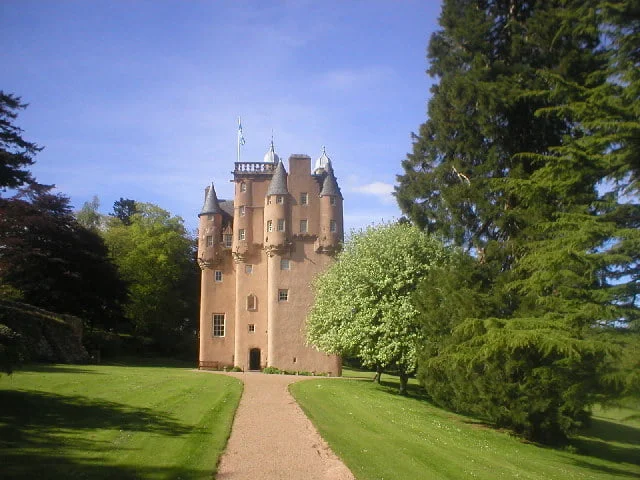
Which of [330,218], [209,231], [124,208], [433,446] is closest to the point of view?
[433,446]

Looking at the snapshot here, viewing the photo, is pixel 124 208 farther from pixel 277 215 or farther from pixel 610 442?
pixel 610 442

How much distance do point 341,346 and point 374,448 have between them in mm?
16484

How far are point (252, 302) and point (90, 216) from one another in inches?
1130

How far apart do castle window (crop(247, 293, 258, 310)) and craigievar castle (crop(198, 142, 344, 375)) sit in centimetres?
7

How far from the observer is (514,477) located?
11.4m

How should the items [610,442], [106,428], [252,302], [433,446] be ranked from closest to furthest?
[106,428] < [433,446] < [610,442] < [252,302]

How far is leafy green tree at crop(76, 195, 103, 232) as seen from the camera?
2377 inches

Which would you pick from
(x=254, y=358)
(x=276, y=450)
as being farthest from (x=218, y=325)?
(x=276, y=450)

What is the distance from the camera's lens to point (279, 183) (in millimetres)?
40469

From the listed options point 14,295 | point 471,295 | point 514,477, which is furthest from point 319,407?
point 14,295

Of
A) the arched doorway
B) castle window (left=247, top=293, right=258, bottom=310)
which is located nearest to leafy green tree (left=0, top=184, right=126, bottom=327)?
castle window (left=247, top=293, right=258, bottom=310)

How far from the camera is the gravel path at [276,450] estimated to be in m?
9.87

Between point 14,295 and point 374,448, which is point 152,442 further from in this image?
point 14,295

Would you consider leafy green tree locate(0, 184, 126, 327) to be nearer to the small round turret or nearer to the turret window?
the turret window
